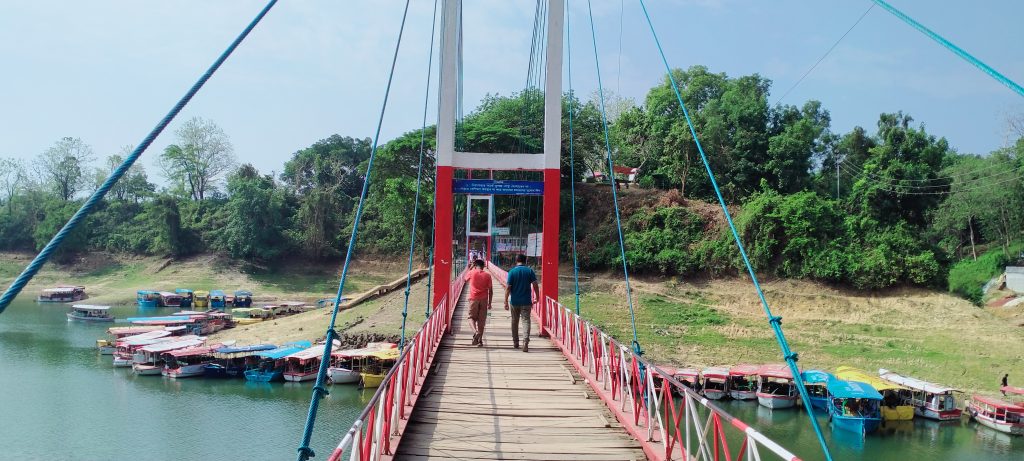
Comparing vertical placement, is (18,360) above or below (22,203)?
below

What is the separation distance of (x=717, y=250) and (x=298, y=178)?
3372 cm

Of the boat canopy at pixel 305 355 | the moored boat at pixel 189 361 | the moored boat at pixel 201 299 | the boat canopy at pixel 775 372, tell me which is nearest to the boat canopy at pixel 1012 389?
the boat canopy at pixel 775 372

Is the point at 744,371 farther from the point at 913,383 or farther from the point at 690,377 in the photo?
the point at 913,383

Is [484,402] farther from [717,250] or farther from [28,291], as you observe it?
[28,291]

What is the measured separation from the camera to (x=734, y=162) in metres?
36.4

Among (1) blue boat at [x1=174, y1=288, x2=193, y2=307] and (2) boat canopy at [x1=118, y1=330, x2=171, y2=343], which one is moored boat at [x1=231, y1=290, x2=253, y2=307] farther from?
(2) boat canopy at [x1=118, y1=330, x2=171, y2=343]

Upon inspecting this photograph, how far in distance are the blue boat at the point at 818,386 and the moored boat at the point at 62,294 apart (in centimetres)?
4466

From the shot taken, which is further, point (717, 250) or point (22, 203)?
point (22, 203)

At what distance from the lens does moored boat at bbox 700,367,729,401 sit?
2045cm

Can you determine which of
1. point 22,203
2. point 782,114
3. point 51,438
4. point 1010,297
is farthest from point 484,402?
point 22,203

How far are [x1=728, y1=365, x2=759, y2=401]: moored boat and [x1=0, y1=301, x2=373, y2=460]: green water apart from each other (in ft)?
36.6

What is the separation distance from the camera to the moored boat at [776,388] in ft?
64.7

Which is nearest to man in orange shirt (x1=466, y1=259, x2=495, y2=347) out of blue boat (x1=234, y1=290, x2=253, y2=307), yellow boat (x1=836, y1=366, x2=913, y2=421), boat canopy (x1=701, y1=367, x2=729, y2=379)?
boat canopy (x1=701, y1=367, x2=729, y2=379)

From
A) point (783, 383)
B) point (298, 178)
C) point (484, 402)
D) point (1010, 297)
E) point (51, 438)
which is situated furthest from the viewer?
point (298, 178)
